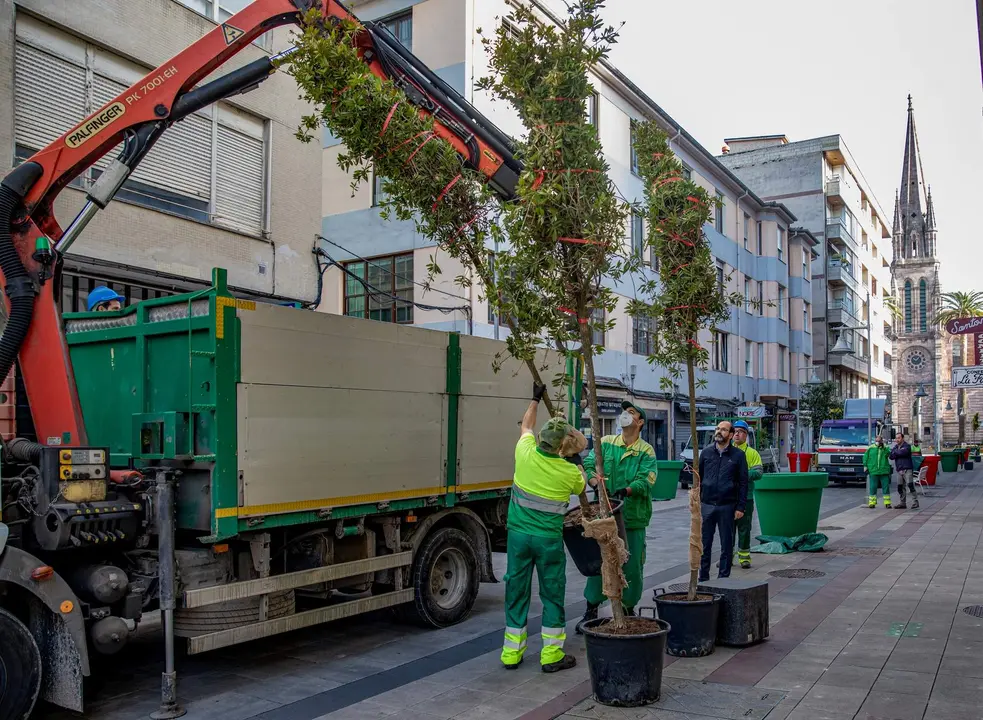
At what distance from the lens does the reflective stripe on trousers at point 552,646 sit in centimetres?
668

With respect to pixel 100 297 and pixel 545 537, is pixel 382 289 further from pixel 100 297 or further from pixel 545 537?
pixel 545 537

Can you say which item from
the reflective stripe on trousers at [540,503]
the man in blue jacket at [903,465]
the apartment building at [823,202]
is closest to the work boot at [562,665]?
the reflective stripe on trousers at [540,503]

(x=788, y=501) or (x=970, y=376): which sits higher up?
(x=970, y=376)

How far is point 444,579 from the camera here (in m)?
8.59

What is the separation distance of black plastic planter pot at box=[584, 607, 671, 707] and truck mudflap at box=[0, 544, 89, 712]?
327cm

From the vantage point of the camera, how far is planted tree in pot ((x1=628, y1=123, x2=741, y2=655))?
276 inches

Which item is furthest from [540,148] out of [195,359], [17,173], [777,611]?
[777,611]

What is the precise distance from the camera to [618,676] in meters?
5.77

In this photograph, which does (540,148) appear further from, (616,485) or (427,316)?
(427,316)

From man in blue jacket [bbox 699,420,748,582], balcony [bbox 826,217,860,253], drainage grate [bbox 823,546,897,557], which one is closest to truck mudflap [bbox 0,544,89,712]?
man in blue jacket [bbox 699,420,748,582]

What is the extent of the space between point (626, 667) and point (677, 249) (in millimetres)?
3317

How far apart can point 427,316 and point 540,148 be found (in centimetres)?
1691

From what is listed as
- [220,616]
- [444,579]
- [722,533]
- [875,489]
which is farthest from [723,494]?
[875,489]

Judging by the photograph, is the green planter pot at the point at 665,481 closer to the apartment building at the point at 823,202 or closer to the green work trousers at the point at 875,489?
the green work trousers at the point at 875,489
